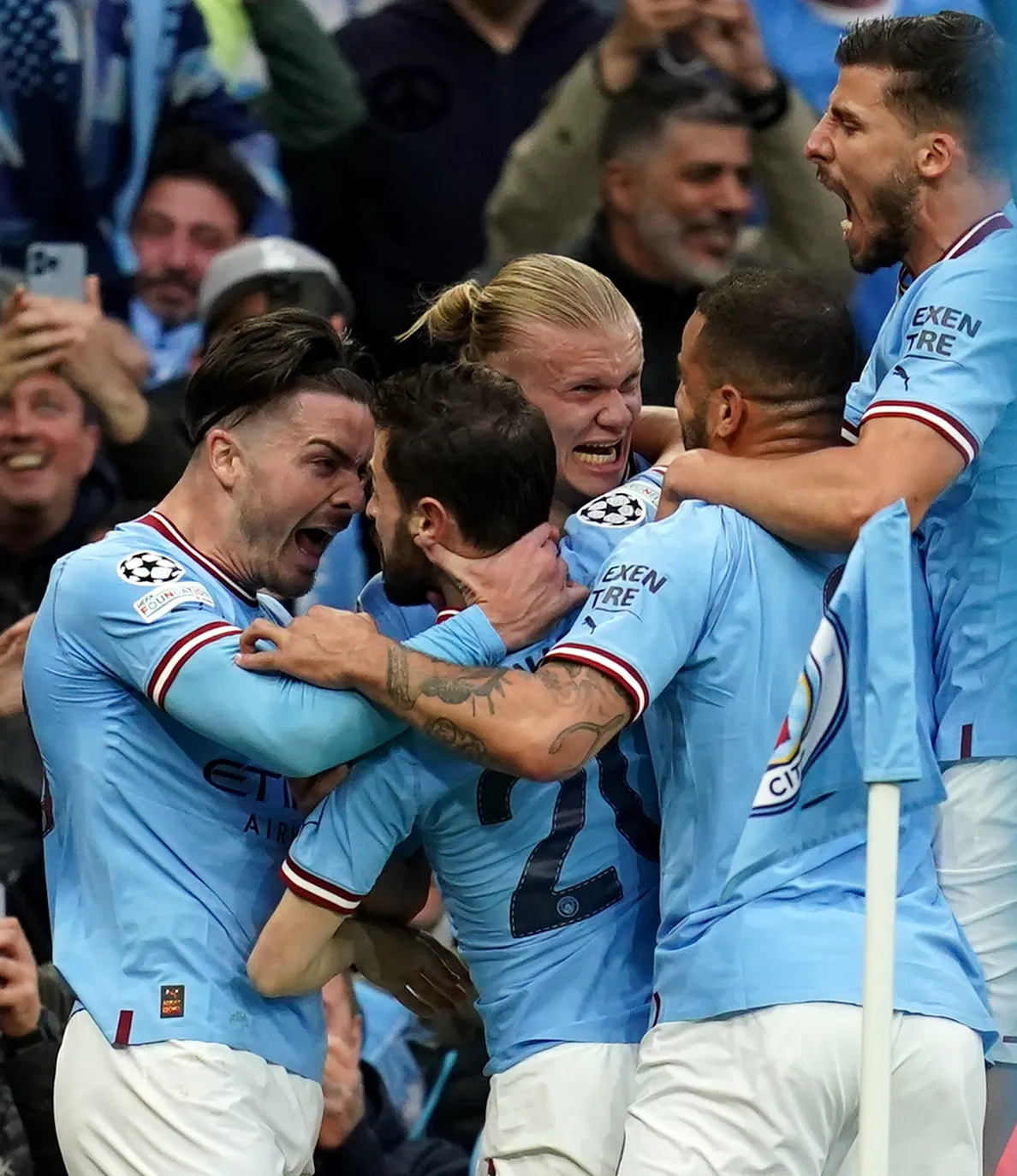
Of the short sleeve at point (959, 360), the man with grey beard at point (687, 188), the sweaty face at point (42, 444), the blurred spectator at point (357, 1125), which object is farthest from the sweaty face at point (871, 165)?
the sweaty face at point (42, 444)

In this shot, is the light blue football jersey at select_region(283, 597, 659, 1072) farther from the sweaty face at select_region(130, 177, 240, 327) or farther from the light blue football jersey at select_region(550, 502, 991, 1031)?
the sweaty face at select_region(130, 177, 240, 327)

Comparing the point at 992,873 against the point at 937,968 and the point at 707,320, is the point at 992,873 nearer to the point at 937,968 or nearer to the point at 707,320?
the point at 937,968

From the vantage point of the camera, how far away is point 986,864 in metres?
2.79

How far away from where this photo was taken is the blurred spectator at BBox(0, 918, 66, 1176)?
14.1ft

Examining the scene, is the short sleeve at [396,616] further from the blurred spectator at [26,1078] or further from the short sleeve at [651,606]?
the blurred spectator at [26,1078]

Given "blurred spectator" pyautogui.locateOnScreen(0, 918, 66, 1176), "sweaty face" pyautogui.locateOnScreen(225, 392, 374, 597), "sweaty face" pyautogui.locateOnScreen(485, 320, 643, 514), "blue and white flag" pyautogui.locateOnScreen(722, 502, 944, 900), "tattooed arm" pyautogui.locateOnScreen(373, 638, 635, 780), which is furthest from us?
"blurred spectator" pyautogui.locateOnScreen(0, 918, 66, 1176)

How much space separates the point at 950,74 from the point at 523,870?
1.43 m

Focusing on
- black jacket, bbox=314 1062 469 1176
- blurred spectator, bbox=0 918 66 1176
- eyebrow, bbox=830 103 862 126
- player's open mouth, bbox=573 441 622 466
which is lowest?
black jacket, bbox=314 1062 469 1176

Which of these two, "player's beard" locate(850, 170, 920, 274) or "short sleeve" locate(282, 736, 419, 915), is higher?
"player's beard" locate(850, 170, 920, 274)

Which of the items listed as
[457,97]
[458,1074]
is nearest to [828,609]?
[458,1074]

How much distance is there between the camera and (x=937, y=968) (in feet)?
8.23

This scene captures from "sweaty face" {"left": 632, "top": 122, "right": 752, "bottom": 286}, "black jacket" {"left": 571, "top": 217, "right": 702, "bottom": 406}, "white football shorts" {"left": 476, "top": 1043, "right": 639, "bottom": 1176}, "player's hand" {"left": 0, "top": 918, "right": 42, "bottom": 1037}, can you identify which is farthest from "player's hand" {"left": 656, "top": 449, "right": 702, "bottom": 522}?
"sweaty face" {"left": 632, "top": 122, "right": 752, "bottom": 286}

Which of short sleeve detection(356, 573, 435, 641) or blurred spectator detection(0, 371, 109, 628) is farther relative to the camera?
blurred spectator detection(0, 371, 109, 628)

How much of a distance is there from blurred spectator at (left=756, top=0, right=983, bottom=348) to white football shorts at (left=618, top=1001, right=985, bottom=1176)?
321 cm
